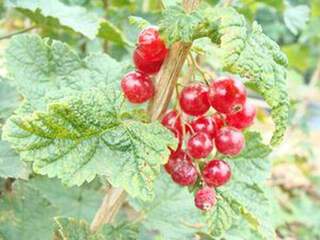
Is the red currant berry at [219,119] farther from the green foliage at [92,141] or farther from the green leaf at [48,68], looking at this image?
the green leaf at [48,68]

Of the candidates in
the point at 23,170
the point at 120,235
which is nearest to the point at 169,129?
the point at 120,235

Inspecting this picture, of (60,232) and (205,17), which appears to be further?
(60,232)

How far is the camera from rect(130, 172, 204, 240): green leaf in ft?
4.64

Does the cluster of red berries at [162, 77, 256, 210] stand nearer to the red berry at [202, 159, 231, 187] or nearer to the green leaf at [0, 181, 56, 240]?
the red berry at [202, 159, 231, 187]

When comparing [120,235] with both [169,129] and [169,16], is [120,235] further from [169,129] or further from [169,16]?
[169,16]

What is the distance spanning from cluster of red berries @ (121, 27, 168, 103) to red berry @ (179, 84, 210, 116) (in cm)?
6

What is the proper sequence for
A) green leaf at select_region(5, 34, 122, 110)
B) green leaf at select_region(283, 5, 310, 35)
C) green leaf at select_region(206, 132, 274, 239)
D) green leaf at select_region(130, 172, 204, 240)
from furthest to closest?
green leaf at select_region(283, 5, 310, 35) < green leaf at select_region(130, 172, 204, 240) < green leaf at select_region(5, 34, 122, 110) < green leaf at select_region(206, 132, 274, 239)

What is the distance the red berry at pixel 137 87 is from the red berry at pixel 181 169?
107 mm

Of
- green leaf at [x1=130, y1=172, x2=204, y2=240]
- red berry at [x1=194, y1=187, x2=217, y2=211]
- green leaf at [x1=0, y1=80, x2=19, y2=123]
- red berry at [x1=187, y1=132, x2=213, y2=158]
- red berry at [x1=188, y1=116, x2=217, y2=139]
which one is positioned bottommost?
green leaf at [x1=130, y1=172, x2=204, y2=240]

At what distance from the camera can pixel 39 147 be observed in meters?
1.01

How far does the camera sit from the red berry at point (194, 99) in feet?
3.41

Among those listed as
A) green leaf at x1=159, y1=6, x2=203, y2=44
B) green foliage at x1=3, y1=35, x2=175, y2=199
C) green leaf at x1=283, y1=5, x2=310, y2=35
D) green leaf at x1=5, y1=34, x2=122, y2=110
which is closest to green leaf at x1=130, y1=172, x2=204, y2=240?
green leaf at x1=5, y1=34, x2=122, y2=110

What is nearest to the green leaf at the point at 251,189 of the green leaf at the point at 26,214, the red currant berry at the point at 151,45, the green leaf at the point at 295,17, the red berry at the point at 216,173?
the red berry at the point at 216,173

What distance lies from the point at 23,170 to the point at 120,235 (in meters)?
0.24
